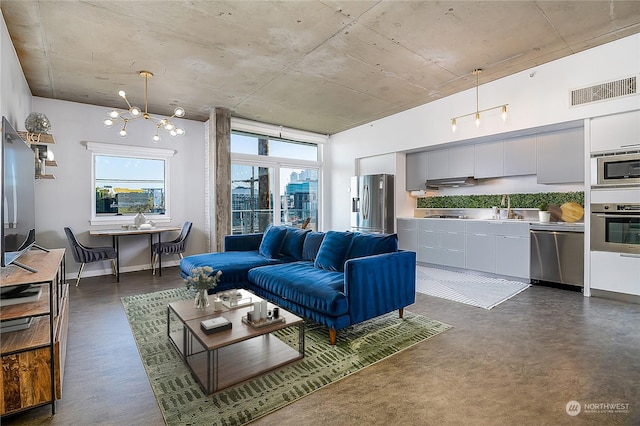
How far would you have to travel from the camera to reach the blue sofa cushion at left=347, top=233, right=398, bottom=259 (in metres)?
3.24

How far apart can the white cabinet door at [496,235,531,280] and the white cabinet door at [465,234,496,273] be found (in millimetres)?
73

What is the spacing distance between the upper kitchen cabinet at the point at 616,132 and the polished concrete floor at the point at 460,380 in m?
1.94

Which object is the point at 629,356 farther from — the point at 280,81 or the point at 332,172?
the point at 332,172

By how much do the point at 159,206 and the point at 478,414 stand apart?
5993 millimetres

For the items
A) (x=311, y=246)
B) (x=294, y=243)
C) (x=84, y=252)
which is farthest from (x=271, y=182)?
(x=84, y=252)

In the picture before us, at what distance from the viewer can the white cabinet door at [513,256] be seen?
4.60 meters

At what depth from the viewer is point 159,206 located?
6.03 m

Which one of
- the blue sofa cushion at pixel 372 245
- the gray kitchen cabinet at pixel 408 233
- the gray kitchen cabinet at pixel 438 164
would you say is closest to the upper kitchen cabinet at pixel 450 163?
the gray kitchen cabinet at pixel 438 164

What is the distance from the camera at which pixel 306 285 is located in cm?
289

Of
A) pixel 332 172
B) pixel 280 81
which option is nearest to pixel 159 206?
pixel 280 81

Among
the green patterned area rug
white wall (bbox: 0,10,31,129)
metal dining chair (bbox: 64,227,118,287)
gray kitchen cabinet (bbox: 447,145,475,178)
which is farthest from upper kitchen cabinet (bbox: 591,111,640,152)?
metal dining chair (bbox: 64,227,118,287)

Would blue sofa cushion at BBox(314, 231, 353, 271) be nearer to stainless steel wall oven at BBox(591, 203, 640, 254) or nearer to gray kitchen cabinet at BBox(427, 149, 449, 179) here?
stainless steel wall oven at BBox(591, 203, 640, 254)

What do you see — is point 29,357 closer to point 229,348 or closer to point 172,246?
point 229,348

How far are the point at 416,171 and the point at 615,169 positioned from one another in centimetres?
307
